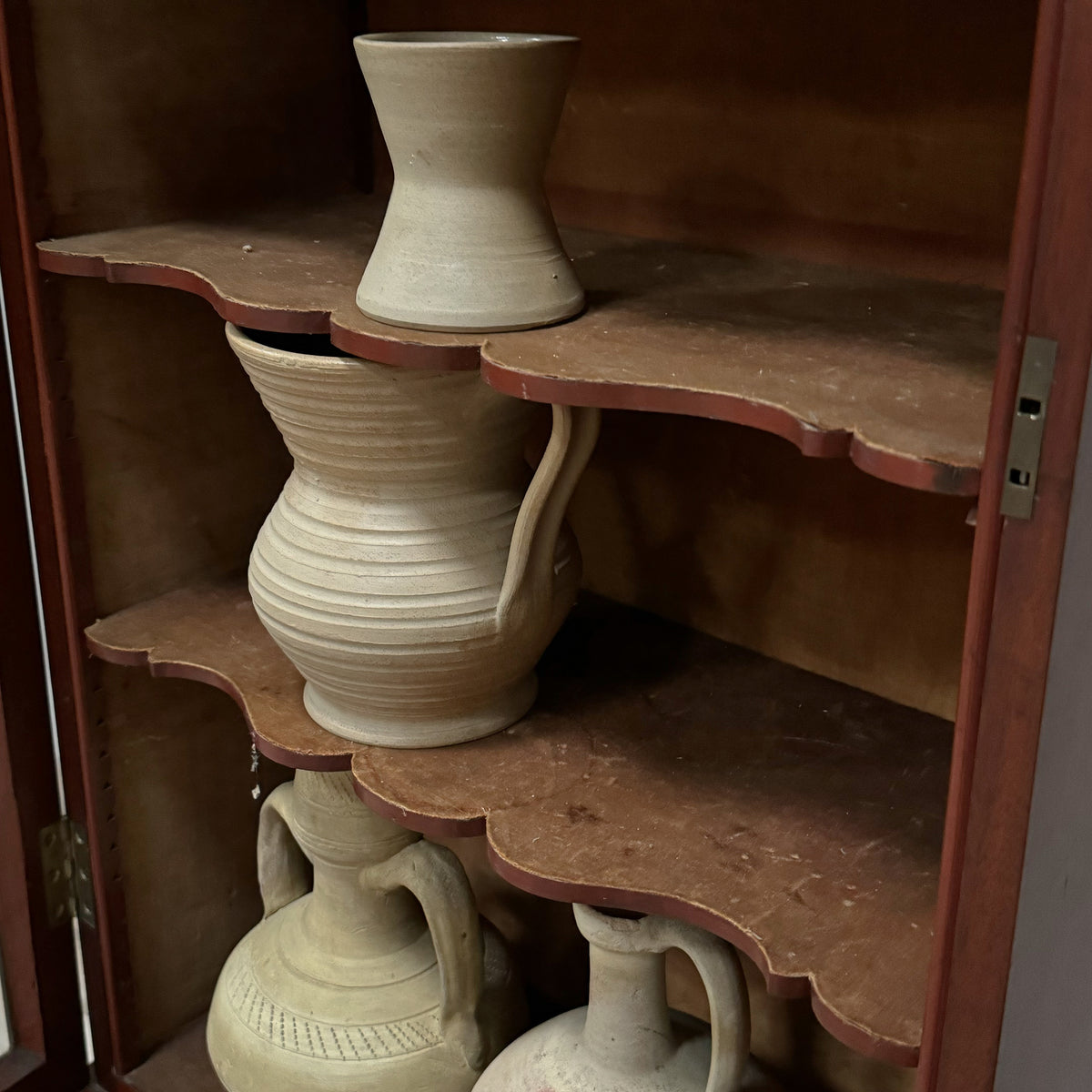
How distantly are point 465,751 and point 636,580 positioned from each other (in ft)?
1.01

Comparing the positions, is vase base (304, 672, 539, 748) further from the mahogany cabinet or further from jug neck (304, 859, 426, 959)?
jug neck (304, 859, 426, 959)

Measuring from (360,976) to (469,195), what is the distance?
74 centimetres

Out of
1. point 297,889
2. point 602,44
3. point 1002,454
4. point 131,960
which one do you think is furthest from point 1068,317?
point 131,960

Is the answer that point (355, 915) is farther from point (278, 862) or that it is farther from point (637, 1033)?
point (637, 1033)

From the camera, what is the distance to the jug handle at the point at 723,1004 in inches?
38.2

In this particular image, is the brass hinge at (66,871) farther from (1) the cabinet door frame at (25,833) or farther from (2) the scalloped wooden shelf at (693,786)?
(2) the scalloped wooden shelf at (693,786)

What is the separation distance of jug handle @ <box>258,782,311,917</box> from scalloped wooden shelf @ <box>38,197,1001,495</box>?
1.71 ft

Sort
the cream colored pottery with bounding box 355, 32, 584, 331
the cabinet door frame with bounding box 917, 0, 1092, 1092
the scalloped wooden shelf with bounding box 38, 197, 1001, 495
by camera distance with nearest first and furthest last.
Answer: the cabinet door frame with bounding box 917, 0, 1092, 1092, the scalloped wooden shelf with bounding box 38, 197, 1001, 495, the cream colored pottery with bounding box 355, 32, 584, 331

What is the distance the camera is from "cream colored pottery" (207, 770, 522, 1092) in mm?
1192

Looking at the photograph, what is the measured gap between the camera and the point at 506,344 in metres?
0.86

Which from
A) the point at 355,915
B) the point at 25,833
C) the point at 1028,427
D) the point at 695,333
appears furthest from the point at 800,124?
the point at 25,833

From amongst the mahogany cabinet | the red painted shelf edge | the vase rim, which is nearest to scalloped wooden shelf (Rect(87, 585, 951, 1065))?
the mahogany cabinet

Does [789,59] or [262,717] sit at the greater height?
[789,59]

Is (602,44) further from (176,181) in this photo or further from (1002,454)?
(1002,454)
